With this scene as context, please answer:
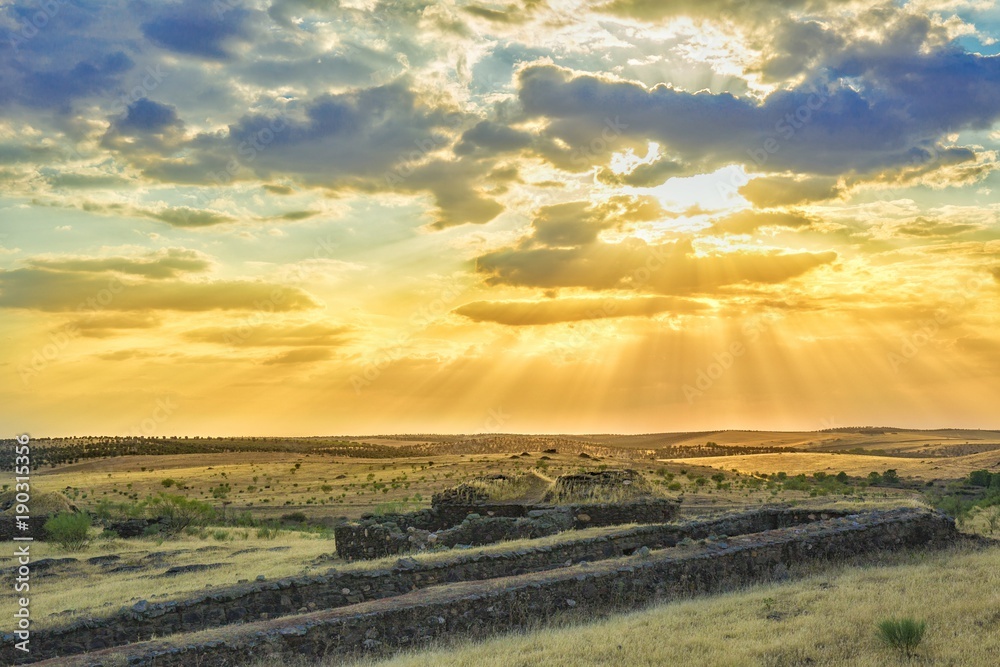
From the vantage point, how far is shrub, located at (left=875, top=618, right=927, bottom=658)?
9766 mm

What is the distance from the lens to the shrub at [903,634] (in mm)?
9766

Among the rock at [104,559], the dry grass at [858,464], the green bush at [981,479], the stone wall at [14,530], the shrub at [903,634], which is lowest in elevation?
the dry grass at [858,464]

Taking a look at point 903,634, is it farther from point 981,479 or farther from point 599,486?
point 981,479

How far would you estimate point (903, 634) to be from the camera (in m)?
9.82

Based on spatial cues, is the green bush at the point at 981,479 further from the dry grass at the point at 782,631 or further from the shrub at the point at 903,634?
the shrub at the point at 903,634

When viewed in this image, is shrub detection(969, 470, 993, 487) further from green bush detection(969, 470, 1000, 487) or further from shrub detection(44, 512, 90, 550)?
shrub detection(44, 512, 90, 550)

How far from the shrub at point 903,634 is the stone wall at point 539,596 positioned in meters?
4.58

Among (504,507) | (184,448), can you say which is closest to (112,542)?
(504,507)

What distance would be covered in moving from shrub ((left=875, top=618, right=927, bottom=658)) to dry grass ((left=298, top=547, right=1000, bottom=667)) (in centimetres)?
13

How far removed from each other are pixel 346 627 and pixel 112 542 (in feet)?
85.6

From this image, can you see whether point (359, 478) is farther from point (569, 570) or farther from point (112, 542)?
point (569, 570)

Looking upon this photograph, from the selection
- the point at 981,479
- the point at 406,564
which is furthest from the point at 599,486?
the point at 981,479

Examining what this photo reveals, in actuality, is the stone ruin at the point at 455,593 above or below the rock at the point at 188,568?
above

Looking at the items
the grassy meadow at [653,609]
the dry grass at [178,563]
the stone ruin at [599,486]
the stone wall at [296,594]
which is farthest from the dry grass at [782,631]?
the stone ruin at [599,486]
